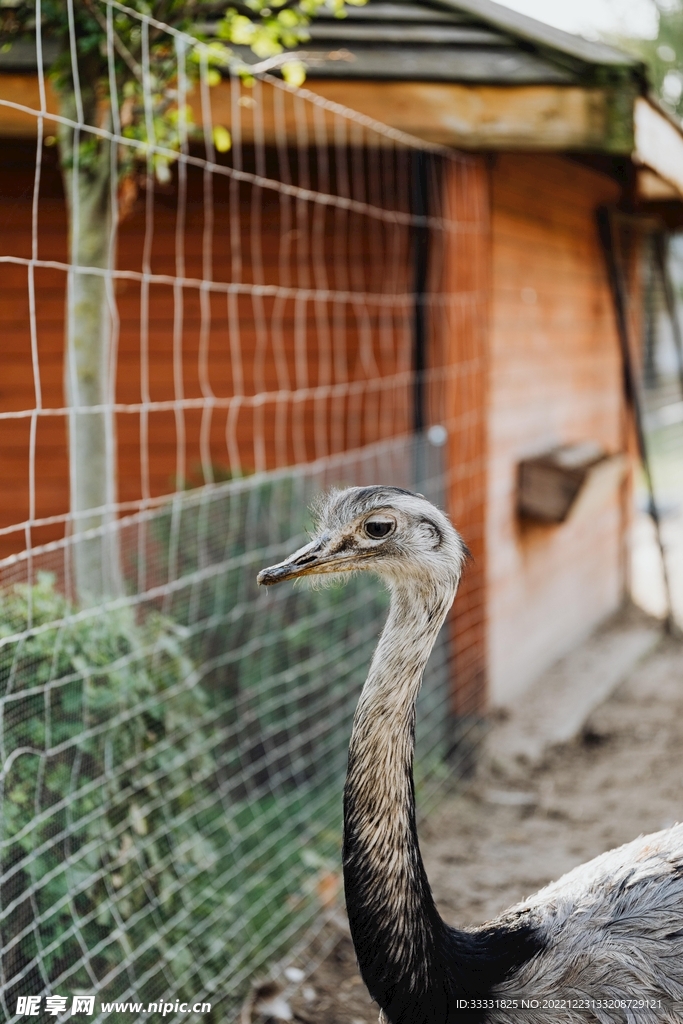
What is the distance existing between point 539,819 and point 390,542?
321 cm

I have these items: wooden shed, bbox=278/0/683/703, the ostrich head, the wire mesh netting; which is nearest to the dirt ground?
the wire mesh netting

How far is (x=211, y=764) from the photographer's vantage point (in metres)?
3.58

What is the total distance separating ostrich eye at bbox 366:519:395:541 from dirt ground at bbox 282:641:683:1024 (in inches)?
70.4

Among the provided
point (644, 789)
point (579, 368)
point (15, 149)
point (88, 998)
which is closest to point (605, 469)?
point (579, 368)

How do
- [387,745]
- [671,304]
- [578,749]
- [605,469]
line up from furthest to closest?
[671,304], [605,469], [578,749], [387,745]

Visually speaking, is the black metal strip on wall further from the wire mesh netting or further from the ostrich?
the ostrich

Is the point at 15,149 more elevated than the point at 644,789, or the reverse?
the point at 15,149

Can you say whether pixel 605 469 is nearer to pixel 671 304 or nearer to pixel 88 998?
pixel 671 304

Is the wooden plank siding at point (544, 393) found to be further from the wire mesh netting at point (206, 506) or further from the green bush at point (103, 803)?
the green bush at point (103, 803)

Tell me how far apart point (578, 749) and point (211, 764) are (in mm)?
3010

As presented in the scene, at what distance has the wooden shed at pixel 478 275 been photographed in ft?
16.1

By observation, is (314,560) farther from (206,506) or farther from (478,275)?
(478,275)

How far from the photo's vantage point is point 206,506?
12.6ft

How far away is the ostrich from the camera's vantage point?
2367 mm
